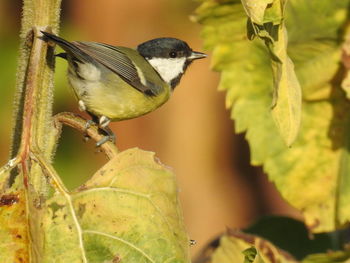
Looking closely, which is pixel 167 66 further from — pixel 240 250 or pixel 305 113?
pixel 240 250

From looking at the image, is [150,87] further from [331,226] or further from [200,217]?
[200,217]

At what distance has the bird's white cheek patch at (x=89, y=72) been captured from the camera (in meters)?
2.84

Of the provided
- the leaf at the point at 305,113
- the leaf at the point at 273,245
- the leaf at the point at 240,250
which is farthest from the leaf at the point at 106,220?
the leaf at the point at 305,113

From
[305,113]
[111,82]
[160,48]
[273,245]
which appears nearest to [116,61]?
[111,82]

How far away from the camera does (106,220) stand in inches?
64.0

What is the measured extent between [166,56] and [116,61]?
708 millimetres

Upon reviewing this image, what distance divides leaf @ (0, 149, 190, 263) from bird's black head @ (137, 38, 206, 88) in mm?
1914

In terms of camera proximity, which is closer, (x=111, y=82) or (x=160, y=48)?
(x=111, y=82)

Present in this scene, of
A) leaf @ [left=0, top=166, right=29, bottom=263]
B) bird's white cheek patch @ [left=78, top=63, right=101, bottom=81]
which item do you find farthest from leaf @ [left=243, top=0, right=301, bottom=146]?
bird's white cheek patch @ [left=78, top=63, right=101, bottom=81]

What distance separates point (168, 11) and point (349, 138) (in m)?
3.71

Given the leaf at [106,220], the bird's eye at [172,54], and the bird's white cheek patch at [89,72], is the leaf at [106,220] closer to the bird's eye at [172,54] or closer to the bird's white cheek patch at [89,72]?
the bird's white cheek patch at [89,72]

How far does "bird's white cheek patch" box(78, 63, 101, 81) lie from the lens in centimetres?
284

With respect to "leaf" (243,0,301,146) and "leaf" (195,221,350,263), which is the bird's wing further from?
"leaf" (243,0,301,146)

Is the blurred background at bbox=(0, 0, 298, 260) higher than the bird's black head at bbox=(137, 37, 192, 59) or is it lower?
lower
